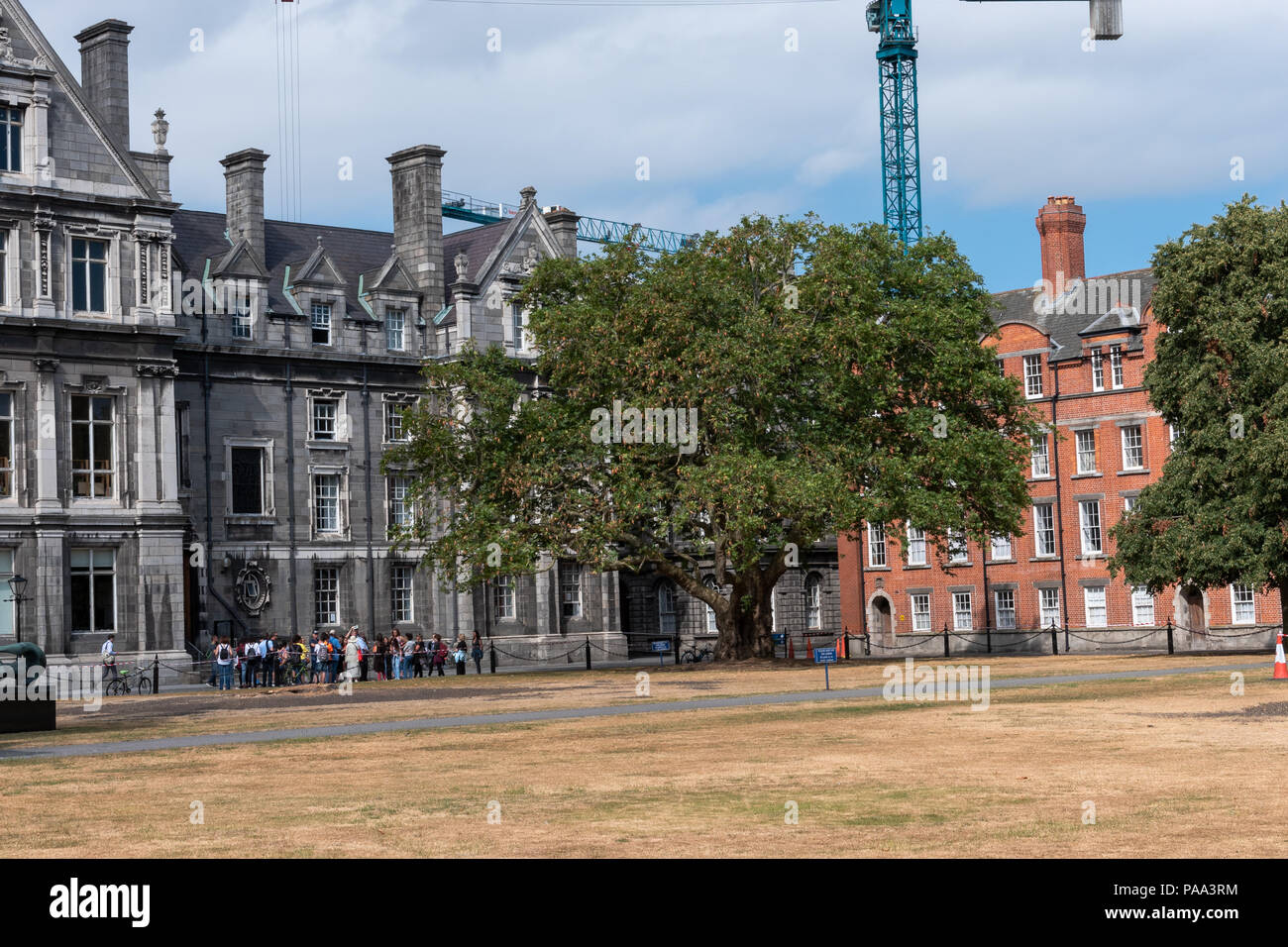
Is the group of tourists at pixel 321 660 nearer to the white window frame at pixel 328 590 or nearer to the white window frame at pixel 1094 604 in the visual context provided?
the white window frame at pixel 328 590

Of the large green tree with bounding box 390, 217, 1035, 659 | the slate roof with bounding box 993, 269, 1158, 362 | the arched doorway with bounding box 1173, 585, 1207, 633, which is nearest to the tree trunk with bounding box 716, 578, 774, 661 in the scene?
the large green tree with bounding box 390, 217, 1035, 659

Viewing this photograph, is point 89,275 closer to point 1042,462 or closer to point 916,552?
point 916,552

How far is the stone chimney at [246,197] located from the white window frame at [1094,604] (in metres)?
Result: 34.2

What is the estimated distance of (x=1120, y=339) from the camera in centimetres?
6494

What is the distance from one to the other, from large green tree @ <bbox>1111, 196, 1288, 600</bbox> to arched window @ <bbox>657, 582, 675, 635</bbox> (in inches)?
1198

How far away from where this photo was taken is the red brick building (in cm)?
6341

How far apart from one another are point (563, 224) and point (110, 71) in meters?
21.1

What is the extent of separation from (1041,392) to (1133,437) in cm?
449

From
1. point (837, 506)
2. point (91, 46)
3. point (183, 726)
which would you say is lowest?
point (183, 726)

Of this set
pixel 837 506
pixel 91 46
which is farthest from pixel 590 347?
pixel 91 46

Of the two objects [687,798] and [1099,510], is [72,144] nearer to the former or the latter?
[1099,510]

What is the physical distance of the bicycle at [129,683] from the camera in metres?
49.5

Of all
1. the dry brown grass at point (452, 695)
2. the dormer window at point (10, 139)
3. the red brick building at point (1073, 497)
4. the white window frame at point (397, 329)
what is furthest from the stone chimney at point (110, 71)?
the red brick building at point (1073, 497)

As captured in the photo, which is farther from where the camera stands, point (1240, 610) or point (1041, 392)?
point (1041, 392)
